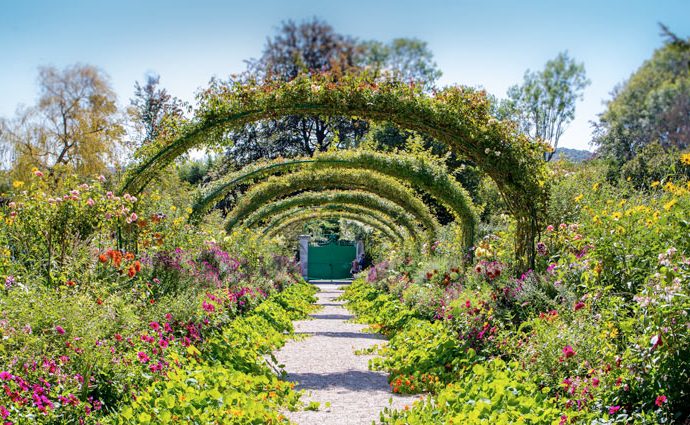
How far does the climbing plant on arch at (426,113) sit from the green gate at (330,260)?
24.4m

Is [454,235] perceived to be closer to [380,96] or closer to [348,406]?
[380,96]

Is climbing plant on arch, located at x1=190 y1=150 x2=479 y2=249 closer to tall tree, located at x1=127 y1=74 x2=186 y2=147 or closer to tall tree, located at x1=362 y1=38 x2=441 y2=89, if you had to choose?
tall tree, located at x1=362 y1=38 x2=441 y2=89

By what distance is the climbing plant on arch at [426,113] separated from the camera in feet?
22.6

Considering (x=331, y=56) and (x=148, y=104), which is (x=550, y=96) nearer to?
(x=148, y=104)

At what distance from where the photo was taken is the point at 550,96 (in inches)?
1033

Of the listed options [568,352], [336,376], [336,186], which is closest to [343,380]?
[336,376]

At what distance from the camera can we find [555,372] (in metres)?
4.12

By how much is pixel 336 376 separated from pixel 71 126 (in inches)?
745

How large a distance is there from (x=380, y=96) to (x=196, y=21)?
3.19m

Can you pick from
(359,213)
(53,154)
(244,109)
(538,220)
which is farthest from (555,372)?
(53,154)

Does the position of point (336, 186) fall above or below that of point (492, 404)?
above

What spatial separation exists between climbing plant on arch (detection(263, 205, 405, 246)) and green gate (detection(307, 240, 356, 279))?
9.96 meters

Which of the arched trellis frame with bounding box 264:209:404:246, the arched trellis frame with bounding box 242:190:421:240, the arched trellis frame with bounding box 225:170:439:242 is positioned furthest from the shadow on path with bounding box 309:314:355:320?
the arched trellis frame with bounding box 264:209:404:246

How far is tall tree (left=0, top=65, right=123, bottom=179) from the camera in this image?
21.3 meters
